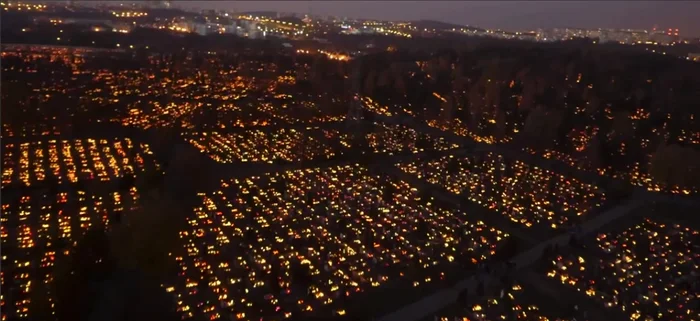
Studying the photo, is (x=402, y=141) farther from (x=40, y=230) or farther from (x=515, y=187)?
(x=40, y=230)

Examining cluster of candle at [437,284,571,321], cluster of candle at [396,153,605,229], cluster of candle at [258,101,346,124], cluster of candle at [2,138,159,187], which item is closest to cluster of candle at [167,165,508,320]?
cluster of candle at [437,284,571,321]

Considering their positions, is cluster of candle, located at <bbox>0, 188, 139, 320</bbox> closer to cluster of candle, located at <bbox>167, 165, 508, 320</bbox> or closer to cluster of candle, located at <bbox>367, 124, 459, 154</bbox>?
cluster of candle, located at <bbox>167, 165, 508, 320</bbox>

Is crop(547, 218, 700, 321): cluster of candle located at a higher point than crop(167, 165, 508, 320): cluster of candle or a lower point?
higher

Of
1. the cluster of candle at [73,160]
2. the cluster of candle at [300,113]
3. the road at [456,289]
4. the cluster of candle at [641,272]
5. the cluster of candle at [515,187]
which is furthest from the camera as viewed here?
the cluster of candle at [300,113]

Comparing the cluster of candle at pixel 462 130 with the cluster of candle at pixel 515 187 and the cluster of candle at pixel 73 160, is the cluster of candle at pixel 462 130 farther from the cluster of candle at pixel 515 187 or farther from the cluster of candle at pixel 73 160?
the cluster of candle at pixel 73 160

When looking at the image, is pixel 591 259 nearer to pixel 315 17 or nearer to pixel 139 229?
pixel 139 229

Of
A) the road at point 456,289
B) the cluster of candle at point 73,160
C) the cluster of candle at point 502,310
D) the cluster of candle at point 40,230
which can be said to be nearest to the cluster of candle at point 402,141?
the road at point 456,289
